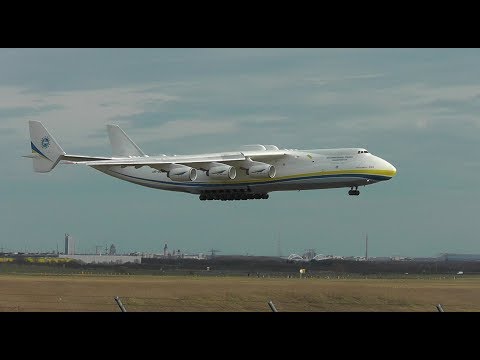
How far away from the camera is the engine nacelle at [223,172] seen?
58625mm

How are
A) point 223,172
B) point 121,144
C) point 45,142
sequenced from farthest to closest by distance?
A: point 121,144
point 45,142
point 223,172

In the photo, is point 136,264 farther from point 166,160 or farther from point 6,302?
point 6,302

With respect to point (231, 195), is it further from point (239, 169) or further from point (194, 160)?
point (194, 160)

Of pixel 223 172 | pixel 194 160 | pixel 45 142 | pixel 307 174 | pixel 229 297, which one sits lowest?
pixel 229 297

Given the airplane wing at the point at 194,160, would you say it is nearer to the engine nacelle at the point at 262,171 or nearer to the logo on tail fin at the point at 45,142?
the engine nacelle at the point at 262,171

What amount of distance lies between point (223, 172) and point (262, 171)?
2.56 m

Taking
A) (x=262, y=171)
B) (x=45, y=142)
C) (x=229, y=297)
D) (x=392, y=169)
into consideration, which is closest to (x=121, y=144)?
(x=45, y=142)

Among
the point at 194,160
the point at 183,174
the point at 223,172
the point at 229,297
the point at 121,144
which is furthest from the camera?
the point at 121,144

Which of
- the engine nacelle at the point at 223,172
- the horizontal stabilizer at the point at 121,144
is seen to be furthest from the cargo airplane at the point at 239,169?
the horizontal stabilizer at the point at 121,144

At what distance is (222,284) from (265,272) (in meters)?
20.2

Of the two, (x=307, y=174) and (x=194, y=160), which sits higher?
(x=194, y=160)

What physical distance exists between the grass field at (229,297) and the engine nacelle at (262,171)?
1129 centimetres

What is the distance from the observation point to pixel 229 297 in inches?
1505
